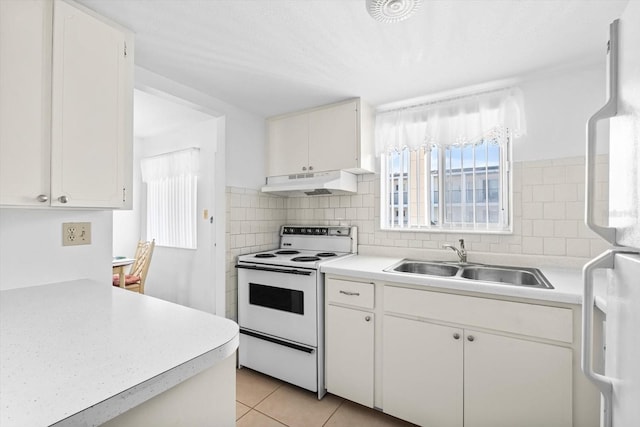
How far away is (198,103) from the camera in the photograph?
222cm

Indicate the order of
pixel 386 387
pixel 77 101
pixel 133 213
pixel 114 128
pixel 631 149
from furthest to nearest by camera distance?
1. pixel 133 213
2. pixel 386 387
3. pixel 114 128
4. pixel 77 101
5. pixel 631 149

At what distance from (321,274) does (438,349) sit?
0.84 metres

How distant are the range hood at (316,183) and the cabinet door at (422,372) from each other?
3.60 ft

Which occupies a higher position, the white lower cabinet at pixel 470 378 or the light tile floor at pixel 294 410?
the white lower cabinet at pixel 470 378

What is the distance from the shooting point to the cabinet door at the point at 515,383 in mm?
1358

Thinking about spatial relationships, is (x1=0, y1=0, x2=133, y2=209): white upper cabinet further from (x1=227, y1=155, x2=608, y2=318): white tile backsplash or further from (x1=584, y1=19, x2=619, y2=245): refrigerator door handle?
(x1=584, y1=19, x2=619, y2=245): refrigerator door handle

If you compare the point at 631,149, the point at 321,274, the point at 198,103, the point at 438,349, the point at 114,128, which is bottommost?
the point at 438,349

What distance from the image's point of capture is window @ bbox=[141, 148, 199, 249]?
3547mm

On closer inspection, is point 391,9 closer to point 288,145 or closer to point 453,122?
point 453,122

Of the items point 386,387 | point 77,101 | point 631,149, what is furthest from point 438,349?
point 77,101

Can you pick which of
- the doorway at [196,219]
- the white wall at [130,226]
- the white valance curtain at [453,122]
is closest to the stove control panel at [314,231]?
the white valance curtain at [453,122]

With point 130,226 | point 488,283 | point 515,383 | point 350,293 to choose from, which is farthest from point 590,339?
point 130,226

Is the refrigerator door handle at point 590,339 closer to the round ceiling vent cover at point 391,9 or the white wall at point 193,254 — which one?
the round ceiling vent cover at point 391,9

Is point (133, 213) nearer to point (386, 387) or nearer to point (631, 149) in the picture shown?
point (386, 387)
